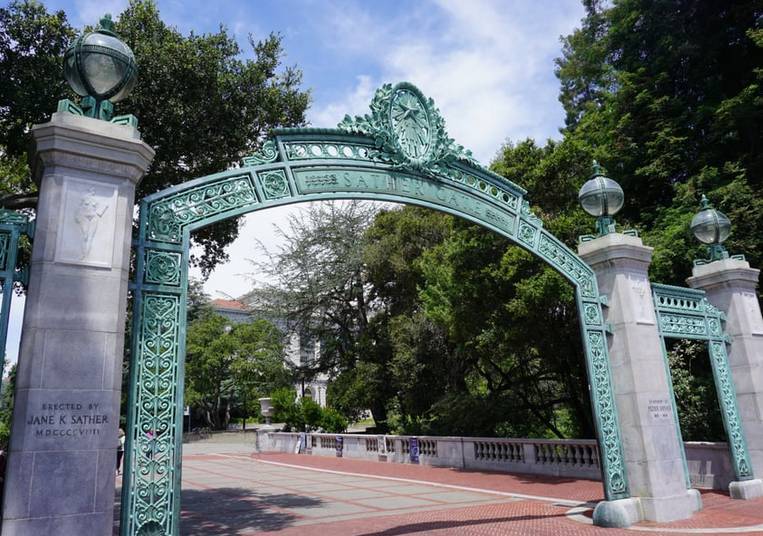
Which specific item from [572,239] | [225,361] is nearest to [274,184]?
[572,239]

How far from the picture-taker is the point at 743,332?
9.77 metres

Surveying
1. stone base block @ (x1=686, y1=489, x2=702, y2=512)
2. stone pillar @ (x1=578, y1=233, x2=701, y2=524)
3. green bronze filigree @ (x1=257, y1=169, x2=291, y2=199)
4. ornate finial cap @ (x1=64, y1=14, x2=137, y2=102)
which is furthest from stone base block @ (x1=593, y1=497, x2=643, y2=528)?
ornate finial cap @ (x1=64, y1=14, x2=137, y2=102)

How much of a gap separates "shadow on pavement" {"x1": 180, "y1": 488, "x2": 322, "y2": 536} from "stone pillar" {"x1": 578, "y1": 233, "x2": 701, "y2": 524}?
17.1ft

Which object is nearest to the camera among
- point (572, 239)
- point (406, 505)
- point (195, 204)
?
point (195, 204)

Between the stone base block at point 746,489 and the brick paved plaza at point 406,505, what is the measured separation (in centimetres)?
23

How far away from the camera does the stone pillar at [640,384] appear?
747 centimetres

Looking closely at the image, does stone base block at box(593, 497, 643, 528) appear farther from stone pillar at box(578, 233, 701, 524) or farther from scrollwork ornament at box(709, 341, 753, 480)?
scrollwork ornament at box(709, 341, 753, 480)

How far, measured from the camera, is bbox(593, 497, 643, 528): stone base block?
719 centimetres

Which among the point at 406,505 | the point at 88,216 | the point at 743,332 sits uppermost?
the point at 88,216

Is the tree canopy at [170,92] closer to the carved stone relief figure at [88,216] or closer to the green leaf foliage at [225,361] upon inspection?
the carved stone relief figure at [88,216]

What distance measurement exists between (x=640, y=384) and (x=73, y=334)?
6.98 meters

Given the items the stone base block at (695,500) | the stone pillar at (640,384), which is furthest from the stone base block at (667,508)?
the stone base block at (695,500)

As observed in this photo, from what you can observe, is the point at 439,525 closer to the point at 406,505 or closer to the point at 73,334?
the point at 406,505

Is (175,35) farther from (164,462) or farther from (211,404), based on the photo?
(211,404)
